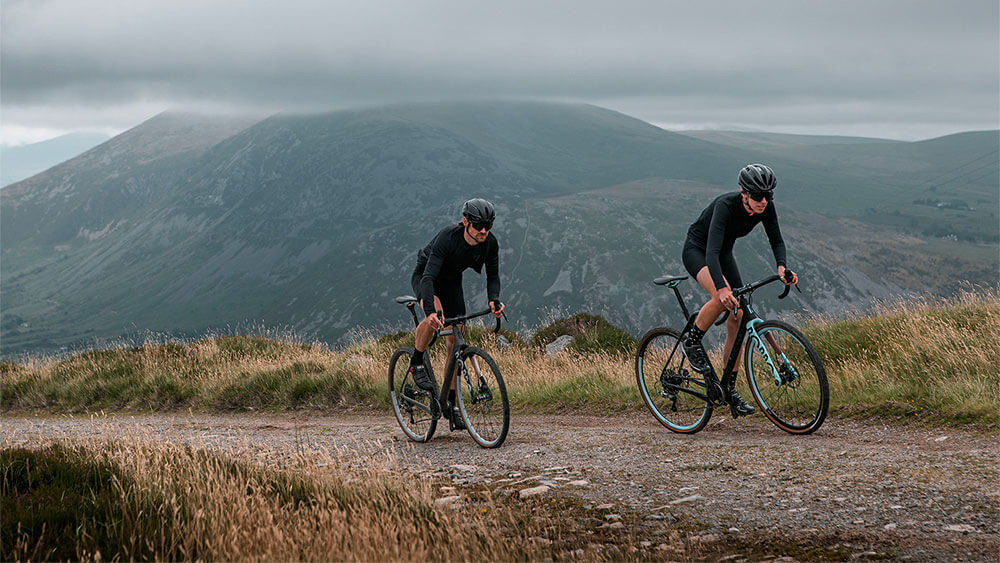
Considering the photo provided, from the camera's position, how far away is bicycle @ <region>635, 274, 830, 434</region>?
27.0 ft

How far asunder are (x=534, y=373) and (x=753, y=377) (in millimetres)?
5705

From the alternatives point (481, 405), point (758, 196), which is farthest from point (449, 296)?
point (758, 196)

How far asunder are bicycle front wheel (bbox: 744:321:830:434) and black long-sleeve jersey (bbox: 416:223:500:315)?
2.79m

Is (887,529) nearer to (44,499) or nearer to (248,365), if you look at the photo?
(44,499)

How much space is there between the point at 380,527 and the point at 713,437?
173 inches

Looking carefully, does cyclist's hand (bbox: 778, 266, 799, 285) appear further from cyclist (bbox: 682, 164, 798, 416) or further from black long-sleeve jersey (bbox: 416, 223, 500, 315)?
black long-sleeve jersey (bbox: 416, 223, 500, 315)

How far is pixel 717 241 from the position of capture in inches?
323

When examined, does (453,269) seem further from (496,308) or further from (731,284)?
(731,284)

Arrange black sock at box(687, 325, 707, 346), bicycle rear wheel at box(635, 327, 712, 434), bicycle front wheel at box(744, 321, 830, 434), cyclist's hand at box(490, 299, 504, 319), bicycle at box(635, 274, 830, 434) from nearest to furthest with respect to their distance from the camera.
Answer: bicycle front wheel at box(744, 321, 830, 434)
bicycle at box(635, 274, 830, 434)
cyclist's hand at box(490, 299, 504, 319)
black sock at box(687, 325, 707, 346)
bicycle rear wheel at box(635, 327, 712, 434)

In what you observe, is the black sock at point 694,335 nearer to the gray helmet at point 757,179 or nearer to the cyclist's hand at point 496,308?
the gray helmet at point 757,179

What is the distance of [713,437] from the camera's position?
335 inches

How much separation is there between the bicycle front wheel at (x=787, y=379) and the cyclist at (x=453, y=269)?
8.94ft

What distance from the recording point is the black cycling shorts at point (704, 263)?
8.82m

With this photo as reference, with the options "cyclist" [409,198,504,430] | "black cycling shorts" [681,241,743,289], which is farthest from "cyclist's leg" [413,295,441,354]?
Result: "black cycling shorts" [681,241,743,289]
